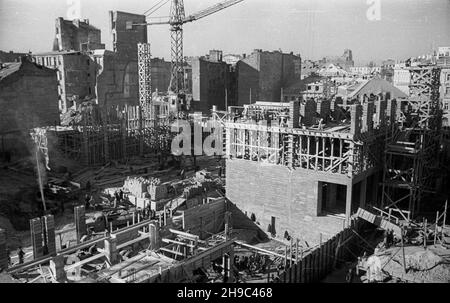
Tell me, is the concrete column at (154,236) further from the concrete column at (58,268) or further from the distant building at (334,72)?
the distant building at (334,72)

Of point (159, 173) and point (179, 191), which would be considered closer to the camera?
point (179, 191)

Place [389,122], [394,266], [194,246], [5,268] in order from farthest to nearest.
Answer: [389,122] → [194,246] → [394,266] → [5,268]

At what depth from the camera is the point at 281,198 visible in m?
25.6

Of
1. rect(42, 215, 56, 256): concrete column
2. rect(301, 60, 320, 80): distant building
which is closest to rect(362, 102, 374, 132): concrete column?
rect(42, 215, 56, 256): concrete column

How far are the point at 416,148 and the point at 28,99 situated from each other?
37.5 m

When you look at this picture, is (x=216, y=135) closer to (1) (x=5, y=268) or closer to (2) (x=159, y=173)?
(2) (x=159, y=173)

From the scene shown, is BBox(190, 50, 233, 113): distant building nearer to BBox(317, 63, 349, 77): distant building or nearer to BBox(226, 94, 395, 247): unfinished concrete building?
BBox(317, 63, 349, 77): distant building

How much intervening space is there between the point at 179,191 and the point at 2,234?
16557mm

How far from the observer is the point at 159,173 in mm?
38438

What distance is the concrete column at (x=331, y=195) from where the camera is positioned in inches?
1028

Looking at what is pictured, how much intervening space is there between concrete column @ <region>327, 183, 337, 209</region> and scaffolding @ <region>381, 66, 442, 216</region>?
9.28 feet
